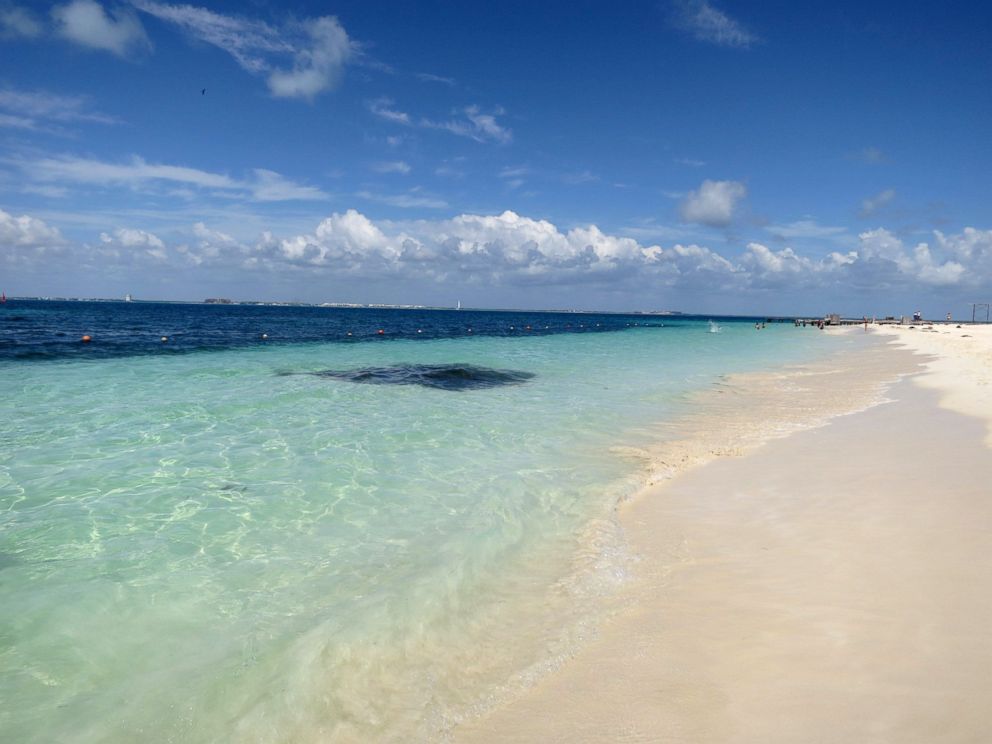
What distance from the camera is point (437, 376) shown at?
75.7ft

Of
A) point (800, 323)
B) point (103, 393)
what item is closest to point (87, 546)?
point (103, 393)

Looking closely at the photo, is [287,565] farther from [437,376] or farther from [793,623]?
[437,376]

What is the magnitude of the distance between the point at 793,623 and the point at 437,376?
755 inches

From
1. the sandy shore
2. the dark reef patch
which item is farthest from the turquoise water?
the dark reef patch

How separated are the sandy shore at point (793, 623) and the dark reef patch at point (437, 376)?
13.0 meters

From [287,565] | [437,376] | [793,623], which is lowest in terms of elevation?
[287,565]

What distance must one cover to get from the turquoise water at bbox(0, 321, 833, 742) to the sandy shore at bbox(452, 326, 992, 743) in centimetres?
55

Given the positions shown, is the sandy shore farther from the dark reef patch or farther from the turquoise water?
the dark reef patch

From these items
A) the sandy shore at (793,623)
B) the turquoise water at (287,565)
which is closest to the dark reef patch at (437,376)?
the turquoise water at (287,565)

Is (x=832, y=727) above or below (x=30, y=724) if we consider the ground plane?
above

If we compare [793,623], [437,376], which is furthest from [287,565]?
[437,376]

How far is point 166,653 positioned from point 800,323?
455 feet

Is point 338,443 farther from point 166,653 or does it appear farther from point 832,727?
point 832,727

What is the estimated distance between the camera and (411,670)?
4.43m
